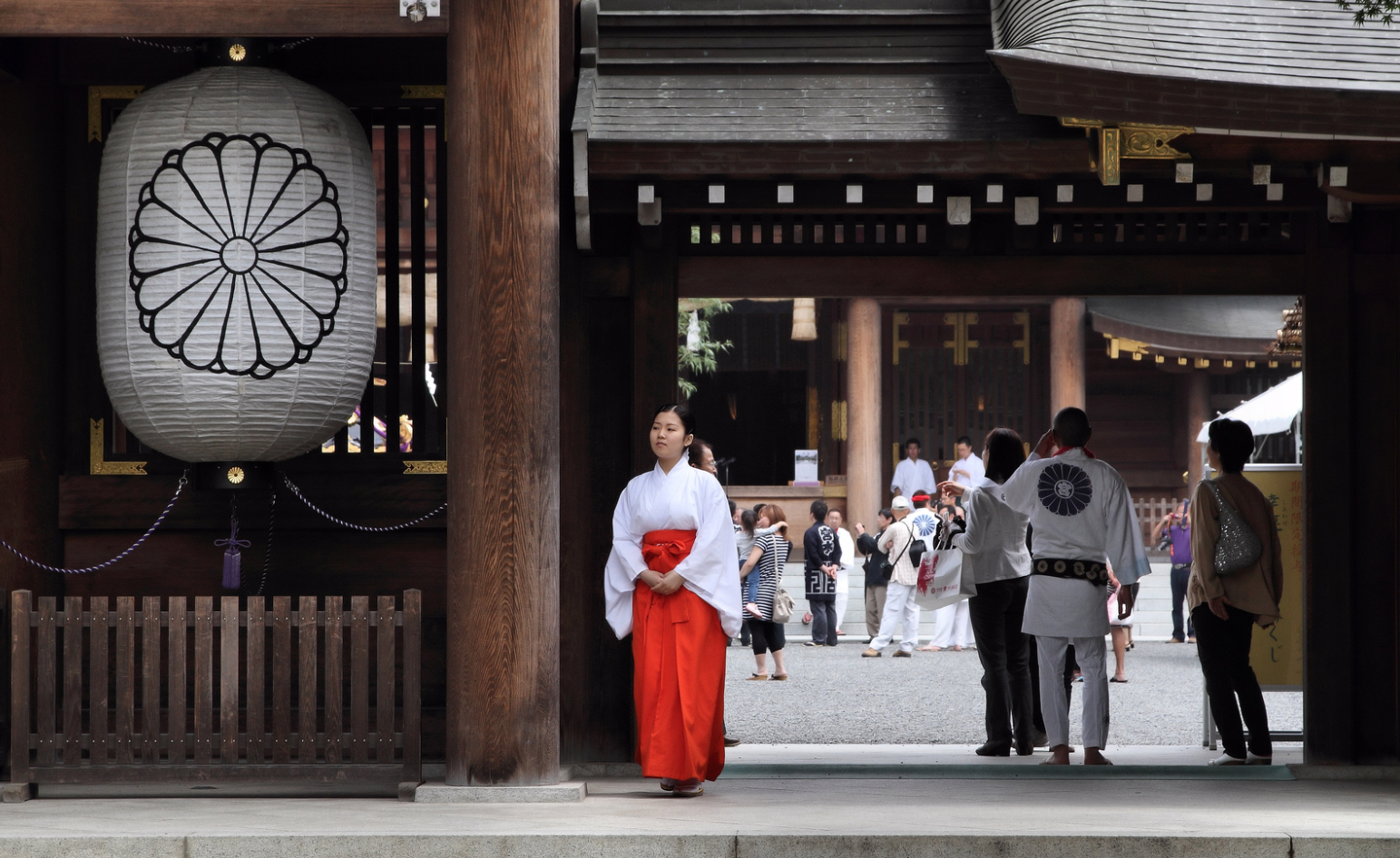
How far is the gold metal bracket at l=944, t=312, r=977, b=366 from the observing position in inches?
899

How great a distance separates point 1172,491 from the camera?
77.3 ft

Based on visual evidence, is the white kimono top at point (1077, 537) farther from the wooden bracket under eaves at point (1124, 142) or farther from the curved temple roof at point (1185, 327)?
the curved temple roof at point (1185, 327)

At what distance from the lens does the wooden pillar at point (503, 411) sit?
20.1 ft

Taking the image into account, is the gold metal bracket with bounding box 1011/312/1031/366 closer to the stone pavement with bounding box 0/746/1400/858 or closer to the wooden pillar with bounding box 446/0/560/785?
the stone pavement with bounding box 0/746/1400/858

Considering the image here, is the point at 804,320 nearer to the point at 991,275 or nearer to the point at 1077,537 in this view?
the point at 991,275

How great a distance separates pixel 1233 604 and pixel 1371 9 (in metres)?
2.82

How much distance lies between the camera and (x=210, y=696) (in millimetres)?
6355

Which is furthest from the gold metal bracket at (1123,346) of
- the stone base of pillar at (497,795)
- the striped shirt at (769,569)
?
the stone base of pillar at (497,795)

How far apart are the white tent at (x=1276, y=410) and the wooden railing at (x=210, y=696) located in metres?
9.43

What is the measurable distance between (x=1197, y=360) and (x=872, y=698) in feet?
39.6

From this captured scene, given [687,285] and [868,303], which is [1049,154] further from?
[868,303]

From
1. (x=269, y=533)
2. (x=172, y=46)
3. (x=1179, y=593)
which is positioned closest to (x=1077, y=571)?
(x=269, y=533)

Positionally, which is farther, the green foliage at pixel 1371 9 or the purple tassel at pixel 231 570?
the purple tassel at pixel 231 570

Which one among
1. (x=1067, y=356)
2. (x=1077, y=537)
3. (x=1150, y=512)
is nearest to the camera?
(x=1077, y=537)
